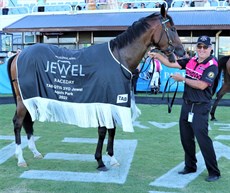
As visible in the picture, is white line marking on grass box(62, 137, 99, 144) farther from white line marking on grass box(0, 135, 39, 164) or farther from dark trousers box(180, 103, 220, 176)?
dark trousers box(180, 103, 220, 176)

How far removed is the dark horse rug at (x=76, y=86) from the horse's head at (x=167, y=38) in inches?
22.0

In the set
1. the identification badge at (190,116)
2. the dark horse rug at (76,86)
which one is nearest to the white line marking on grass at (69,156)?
the dark horse rug at (76,86)

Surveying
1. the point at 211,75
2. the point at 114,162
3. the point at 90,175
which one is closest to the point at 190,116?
the point at 211,75

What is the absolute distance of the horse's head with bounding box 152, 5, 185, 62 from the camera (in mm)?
4410

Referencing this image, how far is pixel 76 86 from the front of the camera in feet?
15.0

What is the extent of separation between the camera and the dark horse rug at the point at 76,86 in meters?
4.37

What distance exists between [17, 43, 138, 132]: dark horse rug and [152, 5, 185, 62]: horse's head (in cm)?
56

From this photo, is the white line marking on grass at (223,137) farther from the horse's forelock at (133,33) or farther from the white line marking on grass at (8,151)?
the white line marking on grass at (8,151)

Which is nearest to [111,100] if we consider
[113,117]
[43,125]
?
[113,117]

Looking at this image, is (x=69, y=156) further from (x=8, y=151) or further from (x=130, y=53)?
(x=130, y=53)

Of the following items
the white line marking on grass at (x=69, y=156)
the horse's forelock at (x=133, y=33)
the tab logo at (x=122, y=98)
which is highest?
the horse's forelock at (x=133, y=33)

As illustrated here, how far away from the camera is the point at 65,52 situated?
4.76 m

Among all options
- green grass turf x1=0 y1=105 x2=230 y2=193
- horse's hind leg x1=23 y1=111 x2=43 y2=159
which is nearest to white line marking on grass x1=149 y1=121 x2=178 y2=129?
green grass turf x1=0 y1=105 x2=230 y2=193

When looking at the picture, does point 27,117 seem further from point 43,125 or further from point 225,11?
point 225,11
